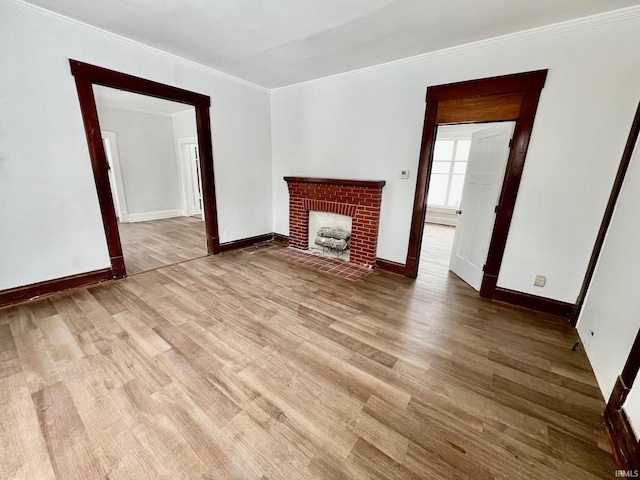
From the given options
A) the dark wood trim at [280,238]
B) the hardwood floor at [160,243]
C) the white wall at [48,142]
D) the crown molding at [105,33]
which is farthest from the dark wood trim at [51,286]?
the dark wood trim at [280,238]

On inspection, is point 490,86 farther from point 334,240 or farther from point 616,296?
point 334,240

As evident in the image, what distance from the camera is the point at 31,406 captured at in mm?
1483

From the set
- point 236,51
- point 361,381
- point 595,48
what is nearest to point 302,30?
point 236,51

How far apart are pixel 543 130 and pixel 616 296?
1617 mm

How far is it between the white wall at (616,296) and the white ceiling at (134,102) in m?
6.00

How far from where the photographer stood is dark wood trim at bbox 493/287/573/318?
2.58 meters

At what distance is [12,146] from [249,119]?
2.79 meters

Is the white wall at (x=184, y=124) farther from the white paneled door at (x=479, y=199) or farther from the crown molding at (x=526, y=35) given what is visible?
the white paneled door at (x=479, y=199)

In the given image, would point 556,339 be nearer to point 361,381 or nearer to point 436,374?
point 436,374

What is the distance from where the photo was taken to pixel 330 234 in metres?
4.10

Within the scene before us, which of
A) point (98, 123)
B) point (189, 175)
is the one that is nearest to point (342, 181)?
point (98, 123)

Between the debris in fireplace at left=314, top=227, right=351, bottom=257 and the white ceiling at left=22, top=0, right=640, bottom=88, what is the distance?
2.35m

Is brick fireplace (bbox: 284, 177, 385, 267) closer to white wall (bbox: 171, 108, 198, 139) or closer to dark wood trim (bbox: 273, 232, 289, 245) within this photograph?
dark wood trim (bbox: 273, 232, 289, 245)

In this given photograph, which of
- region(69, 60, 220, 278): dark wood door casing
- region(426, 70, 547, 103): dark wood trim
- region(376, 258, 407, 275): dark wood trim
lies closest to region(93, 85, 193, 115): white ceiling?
region(69, 60, 220, 278): dark wood door casing
